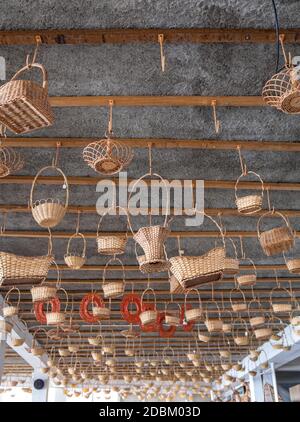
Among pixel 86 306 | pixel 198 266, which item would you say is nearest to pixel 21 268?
pixel 198 266

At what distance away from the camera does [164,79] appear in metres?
3.08

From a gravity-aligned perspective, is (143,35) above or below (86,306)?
above

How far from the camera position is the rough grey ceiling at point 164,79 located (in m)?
2.55

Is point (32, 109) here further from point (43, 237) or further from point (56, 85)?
point (43, 237)

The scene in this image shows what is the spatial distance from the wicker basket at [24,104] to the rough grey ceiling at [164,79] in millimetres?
723

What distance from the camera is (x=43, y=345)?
455 inches

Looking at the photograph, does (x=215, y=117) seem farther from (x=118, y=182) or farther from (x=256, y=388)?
(x=256, y=388)

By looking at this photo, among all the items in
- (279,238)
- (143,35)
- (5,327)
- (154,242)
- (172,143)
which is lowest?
(154,242)

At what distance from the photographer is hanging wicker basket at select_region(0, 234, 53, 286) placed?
9.84 ft

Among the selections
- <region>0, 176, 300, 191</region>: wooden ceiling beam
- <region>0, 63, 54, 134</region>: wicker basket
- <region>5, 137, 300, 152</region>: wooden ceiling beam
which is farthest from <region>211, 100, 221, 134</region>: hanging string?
<region>0, 63, 54, 134</region>: wicker basket

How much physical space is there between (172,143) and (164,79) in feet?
2.28

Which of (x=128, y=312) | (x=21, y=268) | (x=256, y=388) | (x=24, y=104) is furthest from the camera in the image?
(x=256, y=388)
